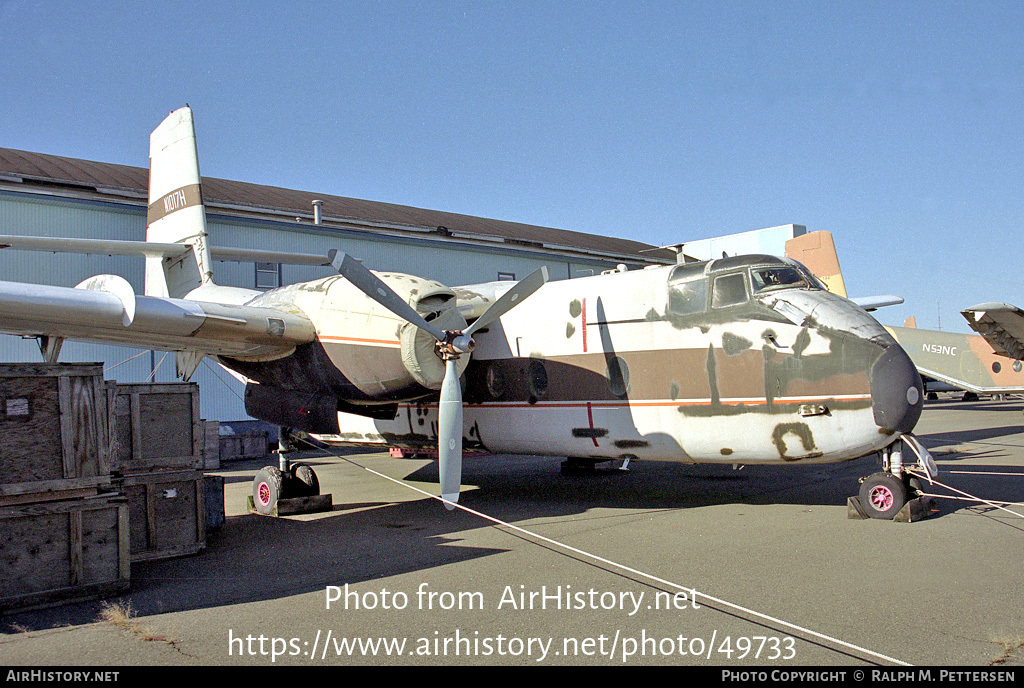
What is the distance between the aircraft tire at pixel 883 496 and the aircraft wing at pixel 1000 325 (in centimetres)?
1510

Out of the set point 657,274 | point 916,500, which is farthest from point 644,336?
point 916,500

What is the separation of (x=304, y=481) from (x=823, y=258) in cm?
1467

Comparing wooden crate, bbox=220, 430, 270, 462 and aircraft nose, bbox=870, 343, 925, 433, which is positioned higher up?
aircraft nose, bbox=870, 343, 925, 433

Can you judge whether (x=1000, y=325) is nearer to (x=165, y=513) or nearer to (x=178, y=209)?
(x=178, y=209)

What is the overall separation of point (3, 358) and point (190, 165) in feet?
25.7

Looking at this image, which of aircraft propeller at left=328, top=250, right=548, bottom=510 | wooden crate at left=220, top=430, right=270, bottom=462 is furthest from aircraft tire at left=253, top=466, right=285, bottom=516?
wooden crate at left=220, top=430, right=270, bottom=462

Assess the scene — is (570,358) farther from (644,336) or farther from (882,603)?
(882,603)

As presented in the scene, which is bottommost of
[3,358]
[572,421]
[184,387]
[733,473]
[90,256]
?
[733,473]

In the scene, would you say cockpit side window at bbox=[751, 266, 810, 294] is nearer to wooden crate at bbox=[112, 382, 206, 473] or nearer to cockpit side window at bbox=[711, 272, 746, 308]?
cockpit side window at bbox=[711, 272, 746, 308]

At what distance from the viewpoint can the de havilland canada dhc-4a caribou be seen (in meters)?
8.27

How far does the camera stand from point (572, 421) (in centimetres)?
1016

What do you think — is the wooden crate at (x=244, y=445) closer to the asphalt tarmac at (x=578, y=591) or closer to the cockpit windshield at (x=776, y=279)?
the asphalt tarmac at (x=578, y=591)

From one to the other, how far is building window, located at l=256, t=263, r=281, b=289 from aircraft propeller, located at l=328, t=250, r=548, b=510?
14283mm

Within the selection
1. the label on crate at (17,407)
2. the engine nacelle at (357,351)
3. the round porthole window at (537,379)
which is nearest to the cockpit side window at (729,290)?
the round porthole window at (537,379)
